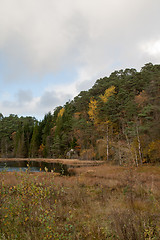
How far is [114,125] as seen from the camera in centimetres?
3562

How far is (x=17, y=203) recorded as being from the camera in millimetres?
2869

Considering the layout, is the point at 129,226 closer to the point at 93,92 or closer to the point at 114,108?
the point at 114,108

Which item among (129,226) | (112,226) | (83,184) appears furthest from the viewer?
(83,184)

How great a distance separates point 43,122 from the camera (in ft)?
228

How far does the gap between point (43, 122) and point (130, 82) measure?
4484 centimetres

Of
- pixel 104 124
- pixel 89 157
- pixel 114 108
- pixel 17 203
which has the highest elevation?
pixel 114 108


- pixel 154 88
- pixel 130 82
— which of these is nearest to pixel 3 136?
pixel 130 82

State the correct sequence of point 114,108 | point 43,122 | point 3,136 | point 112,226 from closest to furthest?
point 112,226, point 114,108, point 43,122, point 3,136

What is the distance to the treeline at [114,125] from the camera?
21.5m

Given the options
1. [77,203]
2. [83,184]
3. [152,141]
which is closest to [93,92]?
[152,141]

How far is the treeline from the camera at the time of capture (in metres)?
21.5

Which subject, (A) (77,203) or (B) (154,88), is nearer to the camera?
(A) (77,203)

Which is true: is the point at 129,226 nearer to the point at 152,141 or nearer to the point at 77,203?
the point at 77,203

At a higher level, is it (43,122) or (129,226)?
(43,122)
